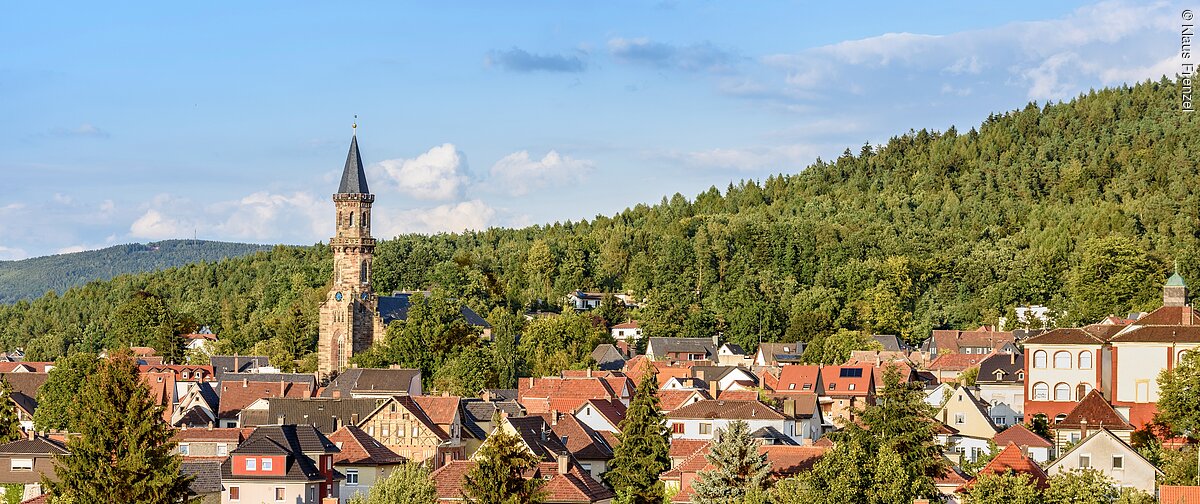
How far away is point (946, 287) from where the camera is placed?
143125 millimetres

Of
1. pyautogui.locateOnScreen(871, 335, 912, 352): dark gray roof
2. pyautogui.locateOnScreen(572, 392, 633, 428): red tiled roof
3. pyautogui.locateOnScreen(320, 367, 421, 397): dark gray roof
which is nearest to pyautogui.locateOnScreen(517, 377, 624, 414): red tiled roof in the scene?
pyautogui.locateOnScreen(572, 392, 633, 428): red tiled roof

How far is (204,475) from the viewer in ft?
206

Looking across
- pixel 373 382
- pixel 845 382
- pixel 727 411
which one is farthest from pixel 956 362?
pixel 373 382

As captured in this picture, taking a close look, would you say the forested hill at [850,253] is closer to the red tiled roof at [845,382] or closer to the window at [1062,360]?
the red tiled roof at [845,382]

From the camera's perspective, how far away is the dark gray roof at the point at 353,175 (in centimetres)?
12594

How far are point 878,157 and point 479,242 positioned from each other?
45348mm

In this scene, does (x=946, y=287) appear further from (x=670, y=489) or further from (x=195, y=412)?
(x=670, y=489)

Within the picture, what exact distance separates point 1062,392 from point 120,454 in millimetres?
42892

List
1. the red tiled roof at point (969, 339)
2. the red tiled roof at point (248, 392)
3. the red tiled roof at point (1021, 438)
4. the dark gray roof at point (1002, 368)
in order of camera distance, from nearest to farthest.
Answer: the red tiled roof at point (1021, 438)
the dark gray roof at point (1002, 368)
the red tiled roof at point (248, 392)
the red tiled roof at point (969, 339)

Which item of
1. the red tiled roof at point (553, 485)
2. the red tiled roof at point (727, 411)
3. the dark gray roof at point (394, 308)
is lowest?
the red tiled roof at point (553, 485)

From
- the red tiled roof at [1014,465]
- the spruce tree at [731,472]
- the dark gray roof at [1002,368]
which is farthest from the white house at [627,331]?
the red tiled roof at [1014,465]

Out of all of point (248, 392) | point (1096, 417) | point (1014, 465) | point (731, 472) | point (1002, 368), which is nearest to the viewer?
point (1014, 465)

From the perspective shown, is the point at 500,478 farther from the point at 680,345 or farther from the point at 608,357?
the point at 680,345

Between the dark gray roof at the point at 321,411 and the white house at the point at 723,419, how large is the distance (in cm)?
1413
